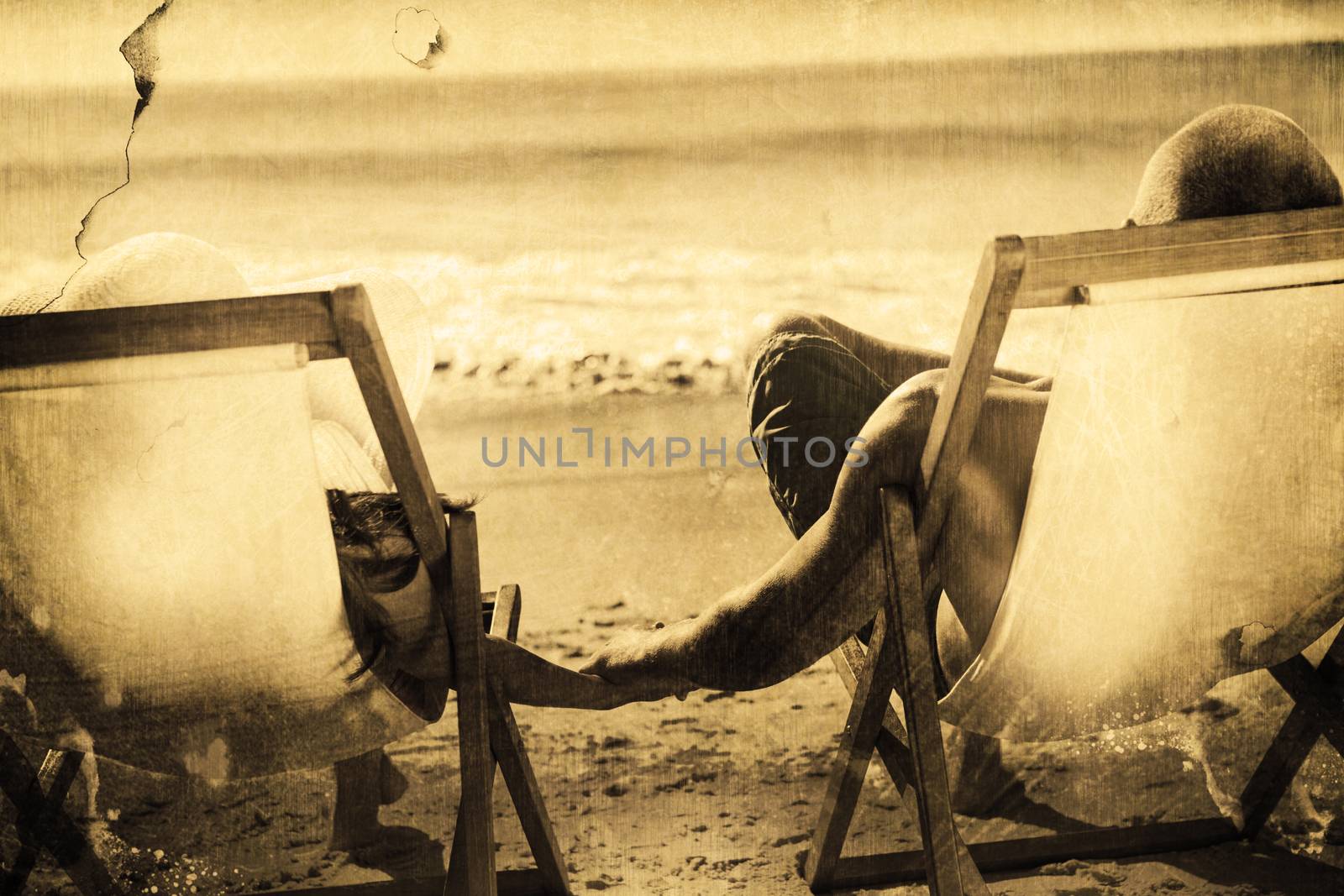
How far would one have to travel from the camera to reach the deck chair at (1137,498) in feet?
3.86

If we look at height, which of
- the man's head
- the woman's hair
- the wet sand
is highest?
the man's head

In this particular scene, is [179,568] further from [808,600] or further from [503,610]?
[808,600]

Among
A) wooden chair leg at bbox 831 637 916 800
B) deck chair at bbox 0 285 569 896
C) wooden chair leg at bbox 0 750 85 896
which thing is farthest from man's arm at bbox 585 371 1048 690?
wooden chair leg at bbox 0 750 85 896

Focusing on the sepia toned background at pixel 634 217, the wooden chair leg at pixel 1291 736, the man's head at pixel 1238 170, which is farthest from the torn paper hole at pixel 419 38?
the wooden chair leg at pixel 1291 736

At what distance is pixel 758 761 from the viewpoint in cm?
175

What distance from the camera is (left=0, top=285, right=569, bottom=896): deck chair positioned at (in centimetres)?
112

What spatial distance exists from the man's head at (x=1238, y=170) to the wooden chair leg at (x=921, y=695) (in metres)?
0.46

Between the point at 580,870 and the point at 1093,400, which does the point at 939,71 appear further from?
the point at 580,870

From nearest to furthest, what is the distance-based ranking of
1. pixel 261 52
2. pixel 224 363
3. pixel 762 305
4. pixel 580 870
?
pixel 224 363 < pixel 580 870 < pixel 261 52 < pixel 762 305

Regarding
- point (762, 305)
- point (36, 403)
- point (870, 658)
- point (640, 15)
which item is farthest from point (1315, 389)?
point (36, 403)

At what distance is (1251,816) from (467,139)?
145 centimetres

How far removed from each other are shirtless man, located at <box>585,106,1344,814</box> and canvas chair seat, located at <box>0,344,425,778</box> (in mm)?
368

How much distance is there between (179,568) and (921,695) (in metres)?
0.81

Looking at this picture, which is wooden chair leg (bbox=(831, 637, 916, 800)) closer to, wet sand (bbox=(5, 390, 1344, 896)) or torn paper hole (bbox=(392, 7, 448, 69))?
wet sand (bbox=(5, 390, 1344, 896))
